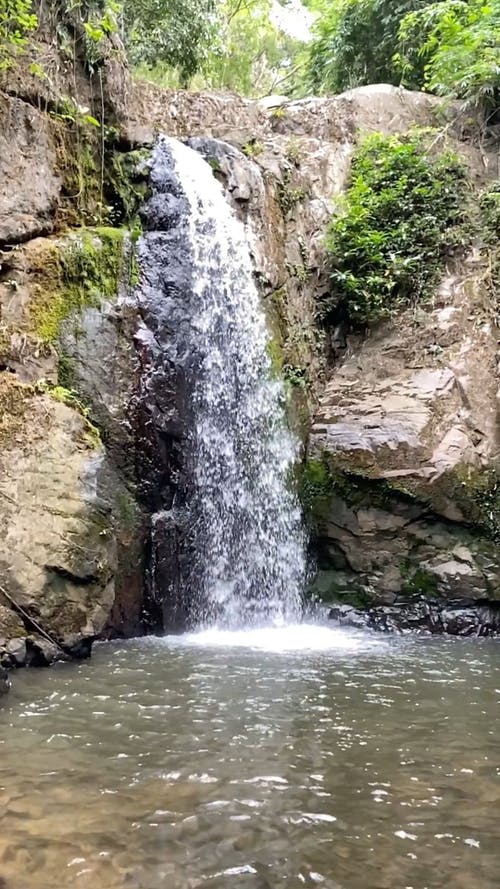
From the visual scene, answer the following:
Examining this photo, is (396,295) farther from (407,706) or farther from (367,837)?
(367,837)

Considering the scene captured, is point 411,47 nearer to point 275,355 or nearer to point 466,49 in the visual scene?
point 466,49

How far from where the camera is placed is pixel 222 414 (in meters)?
7.91

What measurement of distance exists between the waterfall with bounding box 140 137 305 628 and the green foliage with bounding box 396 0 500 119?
198 inches

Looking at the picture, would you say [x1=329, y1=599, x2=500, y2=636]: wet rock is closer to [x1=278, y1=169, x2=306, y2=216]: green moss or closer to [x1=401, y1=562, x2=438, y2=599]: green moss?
[x1=401, y1=562, x2=438, y2=599]: green moss

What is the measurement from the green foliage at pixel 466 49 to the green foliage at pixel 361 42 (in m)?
1.41

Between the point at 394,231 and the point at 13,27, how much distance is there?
5.38 m

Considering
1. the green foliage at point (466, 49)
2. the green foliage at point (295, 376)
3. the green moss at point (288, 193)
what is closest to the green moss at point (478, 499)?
the green foliage at point (295, 376)

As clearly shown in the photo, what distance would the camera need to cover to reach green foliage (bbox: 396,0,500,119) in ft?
35.8

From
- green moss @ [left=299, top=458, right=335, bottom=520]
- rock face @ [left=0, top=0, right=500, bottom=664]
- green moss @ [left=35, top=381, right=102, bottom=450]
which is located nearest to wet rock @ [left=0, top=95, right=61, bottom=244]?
rock face @ [left=0, top=0, right=500, bottom=664]

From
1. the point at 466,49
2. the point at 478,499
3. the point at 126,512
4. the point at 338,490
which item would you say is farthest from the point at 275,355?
the point at 466,49

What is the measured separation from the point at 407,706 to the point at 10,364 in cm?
428

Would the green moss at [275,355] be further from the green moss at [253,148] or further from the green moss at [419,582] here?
the green moss at [253,148]

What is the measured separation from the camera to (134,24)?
453 inches

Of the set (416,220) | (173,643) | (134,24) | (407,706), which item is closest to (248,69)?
(134,24)
